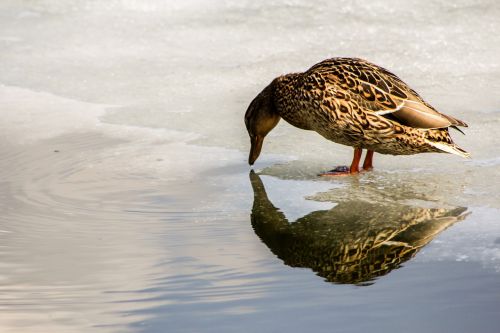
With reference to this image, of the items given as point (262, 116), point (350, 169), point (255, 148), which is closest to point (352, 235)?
point (350, 169)

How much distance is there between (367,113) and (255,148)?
2.51 ft

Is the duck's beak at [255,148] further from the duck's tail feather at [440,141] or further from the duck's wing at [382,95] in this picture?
the duck's tail feather at [440,141]

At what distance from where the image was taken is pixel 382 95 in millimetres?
5223

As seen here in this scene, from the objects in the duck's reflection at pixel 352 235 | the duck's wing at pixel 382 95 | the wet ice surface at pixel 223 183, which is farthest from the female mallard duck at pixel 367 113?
the duck's reflection at pixel 352 235

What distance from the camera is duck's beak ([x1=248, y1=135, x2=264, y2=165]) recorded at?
550 cm


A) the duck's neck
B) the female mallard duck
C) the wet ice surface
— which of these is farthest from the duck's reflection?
the duck's neck

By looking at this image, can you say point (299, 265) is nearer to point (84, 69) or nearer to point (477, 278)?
point (477, 278)

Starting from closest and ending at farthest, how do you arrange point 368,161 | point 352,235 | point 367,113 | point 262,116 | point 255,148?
point 352,235 → point 367,113 → point 368,161 → point 255,148 → point 262,116

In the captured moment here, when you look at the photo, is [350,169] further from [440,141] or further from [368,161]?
[440,141]

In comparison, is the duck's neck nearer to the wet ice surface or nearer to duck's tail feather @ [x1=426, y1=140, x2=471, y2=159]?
the wet ice surface

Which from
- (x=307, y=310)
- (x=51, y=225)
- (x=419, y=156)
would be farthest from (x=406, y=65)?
(x=307, y=310)

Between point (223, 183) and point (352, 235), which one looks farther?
point (223, 183)

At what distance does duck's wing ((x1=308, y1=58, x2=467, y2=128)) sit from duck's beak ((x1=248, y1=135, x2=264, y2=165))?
572mm

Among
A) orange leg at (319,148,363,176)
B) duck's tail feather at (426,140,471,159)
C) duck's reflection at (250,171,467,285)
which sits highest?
duck's tail feather at (426,140,471,159)
